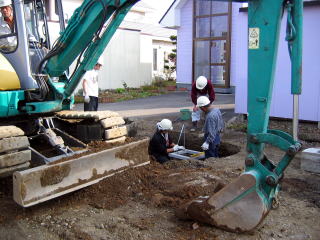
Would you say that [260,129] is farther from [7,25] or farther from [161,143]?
[7,25]

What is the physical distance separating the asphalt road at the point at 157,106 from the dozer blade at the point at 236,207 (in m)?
7.11

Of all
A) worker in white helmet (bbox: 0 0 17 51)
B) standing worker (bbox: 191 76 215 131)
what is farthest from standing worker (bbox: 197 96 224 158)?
worker in white helmet (bbox: 0 0 17 51)

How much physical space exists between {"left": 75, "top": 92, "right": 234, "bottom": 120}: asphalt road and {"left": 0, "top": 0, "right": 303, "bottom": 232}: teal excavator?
6259 millimetres

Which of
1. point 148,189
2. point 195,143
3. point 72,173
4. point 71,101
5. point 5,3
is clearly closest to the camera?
point 72,173

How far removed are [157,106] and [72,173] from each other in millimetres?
9547

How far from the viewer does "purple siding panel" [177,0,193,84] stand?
18406 mm

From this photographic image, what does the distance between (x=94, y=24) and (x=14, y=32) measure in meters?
1.02

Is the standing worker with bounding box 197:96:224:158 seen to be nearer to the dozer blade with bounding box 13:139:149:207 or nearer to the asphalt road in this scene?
the dozer blade with bounding box 13:139:149:207

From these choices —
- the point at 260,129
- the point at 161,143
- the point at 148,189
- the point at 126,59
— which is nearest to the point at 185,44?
the point at 126,59

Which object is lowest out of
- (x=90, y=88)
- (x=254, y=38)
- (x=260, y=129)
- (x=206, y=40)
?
(x=260, y=129)

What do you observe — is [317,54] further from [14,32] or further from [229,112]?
[14,32]

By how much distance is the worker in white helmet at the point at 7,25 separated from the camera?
4844mm

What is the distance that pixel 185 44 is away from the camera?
18703mm

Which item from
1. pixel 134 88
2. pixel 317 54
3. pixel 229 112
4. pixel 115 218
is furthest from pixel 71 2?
pixel 115 218
